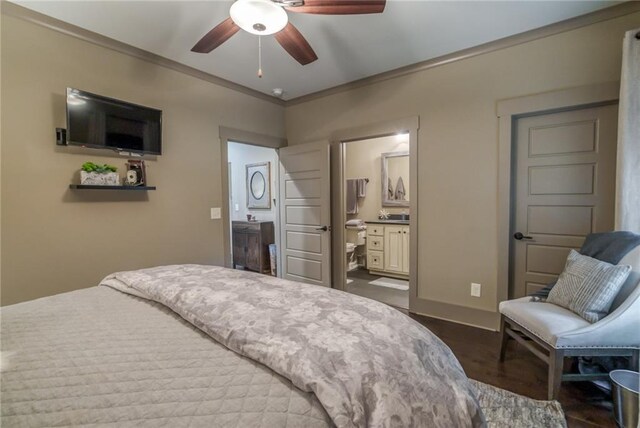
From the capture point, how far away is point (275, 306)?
42.2 inches

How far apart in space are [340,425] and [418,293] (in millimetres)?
2633

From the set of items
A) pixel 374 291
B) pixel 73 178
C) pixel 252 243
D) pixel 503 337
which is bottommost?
pixel 374 291

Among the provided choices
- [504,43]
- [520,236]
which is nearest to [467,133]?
[504,43]

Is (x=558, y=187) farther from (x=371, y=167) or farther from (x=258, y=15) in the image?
(x=371, y=167)

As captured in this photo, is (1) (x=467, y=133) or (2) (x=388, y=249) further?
(2) (x=388, y=249)

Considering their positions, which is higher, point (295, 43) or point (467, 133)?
point (295, 43)

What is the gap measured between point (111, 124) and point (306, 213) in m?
2.16

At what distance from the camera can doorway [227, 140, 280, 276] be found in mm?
4672

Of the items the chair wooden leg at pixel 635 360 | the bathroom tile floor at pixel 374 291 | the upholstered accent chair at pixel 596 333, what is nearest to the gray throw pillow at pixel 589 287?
the upholstered accent chair at pixel 596 333

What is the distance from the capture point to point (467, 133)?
106 inches

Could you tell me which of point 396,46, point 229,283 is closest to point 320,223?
point 396,46

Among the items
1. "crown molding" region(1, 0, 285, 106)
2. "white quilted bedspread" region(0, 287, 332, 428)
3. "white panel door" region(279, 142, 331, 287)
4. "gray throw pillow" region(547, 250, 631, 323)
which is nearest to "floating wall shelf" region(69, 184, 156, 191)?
"crown molding" region(1, 0, 285, 106)

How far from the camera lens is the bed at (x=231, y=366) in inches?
24.8

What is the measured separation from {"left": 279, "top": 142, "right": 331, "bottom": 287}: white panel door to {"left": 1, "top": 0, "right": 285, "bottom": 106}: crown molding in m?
1.12
